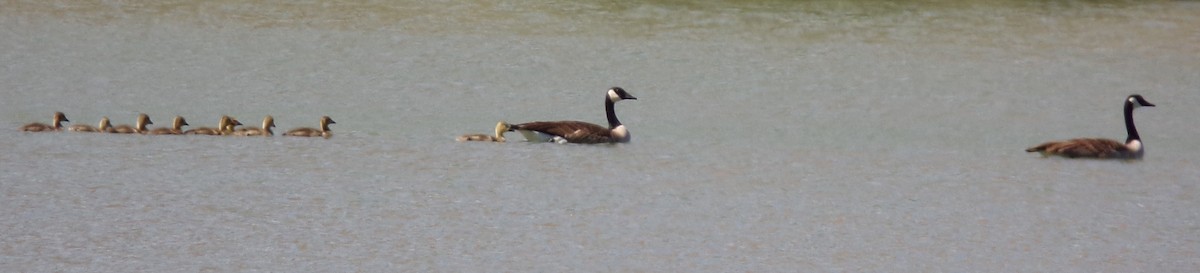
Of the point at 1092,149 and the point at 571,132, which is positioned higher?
the point at 571,132

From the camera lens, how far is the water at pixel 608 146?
9.20 m

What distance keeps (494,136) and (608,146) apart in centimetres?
71

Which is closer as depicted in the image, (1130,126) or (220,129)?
(220,129)

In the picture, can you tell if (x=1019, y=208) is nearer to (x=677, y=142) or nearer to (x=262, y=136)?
(x=677, y=142)

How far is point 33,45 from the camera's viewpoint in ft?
56.2

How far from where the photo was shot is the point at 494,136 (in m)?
12.8

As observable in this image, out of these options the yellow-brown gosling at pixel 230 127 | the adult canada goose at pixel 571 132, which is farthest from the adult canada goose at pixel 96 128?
the adult canada goose at pixel 571 132

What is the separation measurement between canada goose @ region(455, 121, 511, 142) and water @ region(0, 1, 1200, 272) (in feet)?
0.31

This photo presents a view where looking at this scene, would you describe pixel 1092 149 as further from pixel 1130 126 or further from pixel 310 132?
pixel 310 132

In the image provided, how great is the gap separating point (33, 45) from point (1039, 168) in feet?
28.9

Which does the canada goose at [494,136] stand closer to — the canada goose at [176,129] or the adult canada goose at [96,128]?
the canada goose at [176,129]

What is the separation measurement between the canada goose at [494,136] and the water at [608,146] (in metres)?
0.10

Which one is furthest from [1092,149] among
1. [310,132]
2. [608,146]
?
[310,132]

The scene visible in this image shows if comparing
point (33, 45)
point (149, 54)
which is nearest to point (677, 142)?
point (149, 54)
